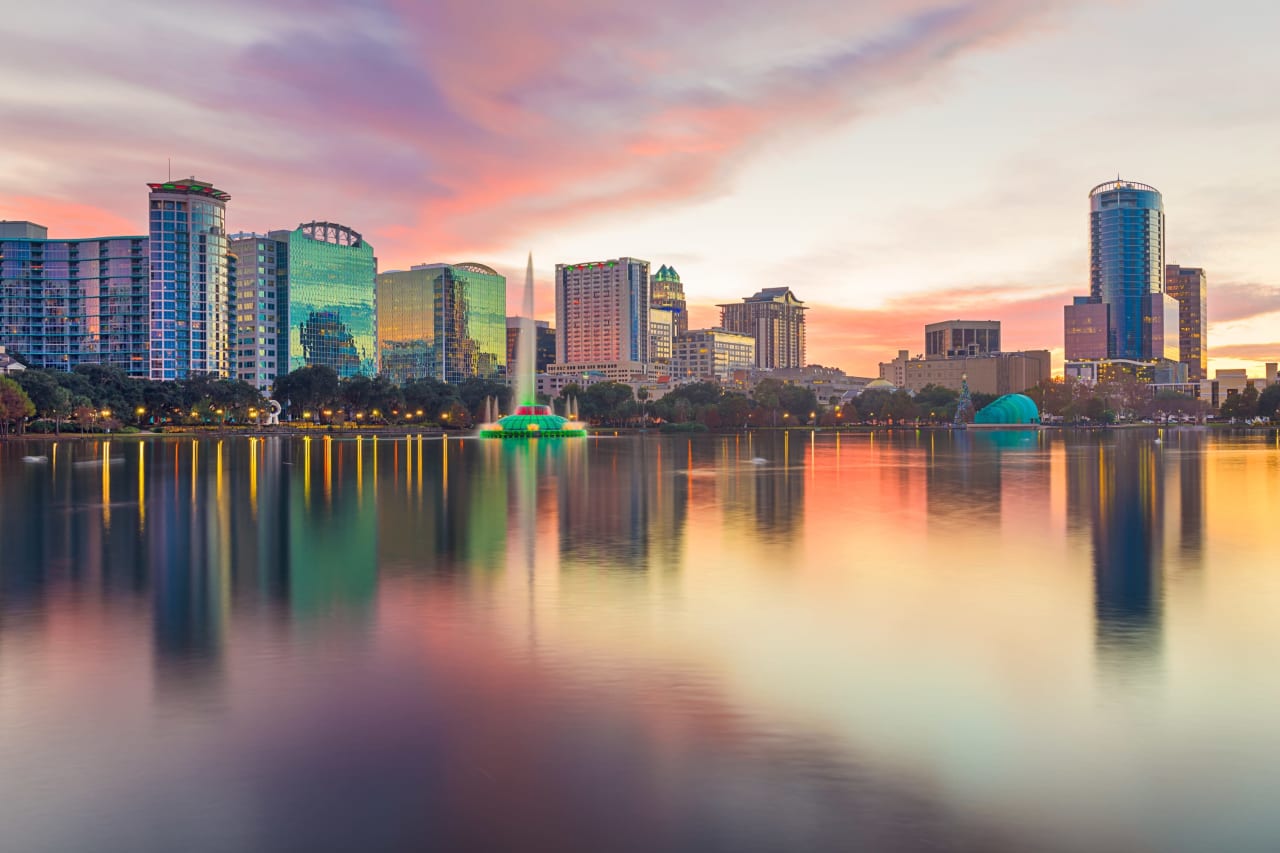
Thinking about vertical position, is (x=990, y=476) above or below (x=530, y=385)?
below

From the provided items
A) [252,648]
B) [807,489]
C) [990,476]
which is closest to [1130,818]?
[252,648]

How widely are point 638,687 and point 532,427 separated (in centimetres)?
11511

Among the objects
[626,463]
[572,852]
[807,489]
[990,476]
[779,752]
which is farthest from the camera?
[626,463]

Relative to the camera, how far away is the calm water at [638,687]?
28.4 feet

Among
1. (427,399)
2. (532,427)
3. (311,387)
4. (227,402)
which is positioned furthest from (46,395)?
(427,399)

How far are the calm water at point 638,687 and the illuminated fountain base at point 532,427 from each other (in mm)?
96265

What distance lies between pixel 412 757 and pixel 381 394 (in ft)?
572

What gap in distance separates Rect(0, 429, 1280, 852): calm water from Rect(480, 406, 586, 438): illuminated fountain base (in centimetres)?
9627

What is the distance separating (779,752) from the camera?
33.6 ft

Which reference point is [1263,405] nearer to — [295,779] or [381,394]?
[381,394]

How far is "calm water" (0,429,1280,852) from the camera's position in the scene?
28.4ft

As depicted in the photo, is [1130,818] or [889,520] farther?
[889,520]

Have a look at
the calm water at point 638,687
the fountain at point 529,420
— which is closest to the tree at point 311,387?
the fountain at point 529,420

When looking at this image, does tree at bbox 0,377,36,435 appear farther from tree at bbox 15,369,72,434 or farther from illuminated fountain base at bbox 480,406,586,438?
illuminated fountain base at bbox 480,406,586,438
